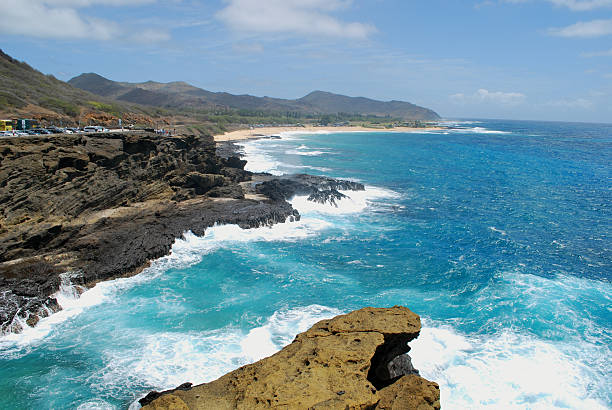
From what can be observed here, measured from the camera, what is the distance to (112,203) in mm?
29281

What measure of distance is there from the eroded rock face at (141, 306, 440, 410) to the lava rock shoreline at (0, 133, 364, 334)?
14.1m

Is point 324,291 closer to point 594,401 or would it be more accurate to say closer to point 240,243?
point 240,243

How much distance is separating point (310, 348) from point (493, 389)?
29.4ft

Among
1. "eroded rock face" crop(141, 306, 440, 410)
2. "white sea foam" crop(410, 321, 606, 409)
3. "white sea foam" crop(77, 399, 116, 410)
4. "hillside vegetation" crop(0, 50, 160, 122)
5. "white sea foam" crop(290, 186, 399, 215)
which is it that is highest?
"hillside vegetation" crop(0, 50, 160, 122)

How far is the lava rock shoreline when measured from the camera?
68.7ft

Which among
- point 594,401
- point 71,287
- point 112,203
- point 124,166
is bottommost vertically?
point 594,401

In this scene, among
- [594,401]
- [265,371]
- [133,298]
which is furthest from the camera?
[133,298]

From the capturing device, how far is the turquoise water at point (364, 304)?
14641 mm

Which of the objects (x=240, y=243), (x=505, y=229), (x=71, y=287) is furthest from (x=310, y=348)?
(x=505, y=229)

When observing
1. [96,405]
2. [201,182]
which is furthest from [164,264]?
[201,182]

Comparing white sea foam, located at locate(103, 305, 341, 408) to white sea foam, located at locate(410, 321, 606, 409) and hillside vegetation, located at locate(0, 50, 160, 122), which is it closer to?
white sea foam, located at locate(410, 321, 606, 409)

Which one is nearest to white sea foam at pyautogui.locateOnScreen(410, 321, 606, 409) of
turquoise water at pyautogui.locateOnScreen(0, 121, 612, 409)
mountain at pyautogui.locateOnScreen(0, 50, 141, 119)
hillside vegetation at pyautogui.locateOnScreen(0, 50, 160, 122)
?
turquoise water at pyautogui.locateOnScreen(0, 121, 612, 409)

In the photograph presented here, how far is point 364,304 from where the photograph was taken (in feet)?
65.8

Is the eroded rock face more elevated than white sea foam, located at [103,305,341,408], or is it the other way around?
the eroded rock face
